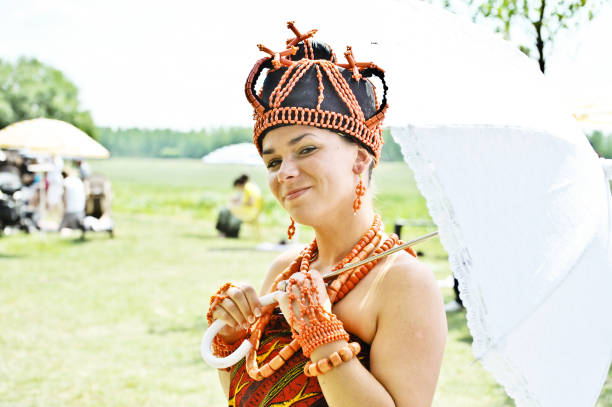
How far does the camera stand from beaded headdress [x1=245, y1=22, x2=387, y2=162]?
1806 mm

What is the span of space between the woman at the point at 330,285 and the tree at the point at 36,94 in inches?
2446

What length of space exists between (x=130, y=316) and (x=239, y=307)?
709cm

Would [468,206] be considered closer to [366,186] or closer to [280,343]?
[366,186]

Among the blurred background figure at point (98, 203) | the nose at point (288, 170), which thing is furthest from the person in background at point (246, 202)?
the nose at point (288, 170)

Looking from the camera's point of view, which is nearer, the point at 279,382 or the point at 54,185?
the point at 279,382

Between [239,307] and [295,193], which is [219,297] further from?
[295,193]

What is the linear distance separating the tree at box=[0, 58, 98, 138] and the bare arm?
205 feet

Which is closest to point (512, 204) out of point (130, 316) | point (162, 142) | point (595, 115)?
point (595, 115)

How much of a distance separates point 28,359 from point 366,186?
5.90 meters

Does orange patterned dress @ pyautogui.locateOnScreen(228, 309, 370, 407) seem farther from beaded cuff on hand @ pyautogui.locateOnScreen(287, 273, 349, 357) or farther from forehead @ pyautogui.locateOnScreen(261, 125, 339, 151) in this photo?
forehead @ pyautogui.locateOnScreen(261, 125, 339, 151)

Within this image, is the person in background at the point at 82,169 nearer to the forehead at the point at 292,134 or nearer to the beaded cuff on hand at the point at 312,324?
the forehead at the point at 292,134

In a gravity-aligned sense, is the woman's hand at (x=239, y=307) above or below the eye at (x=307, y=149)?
below

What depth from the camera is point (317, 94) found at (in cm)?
181

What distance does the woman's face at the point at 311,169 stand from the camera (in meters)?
1.80
